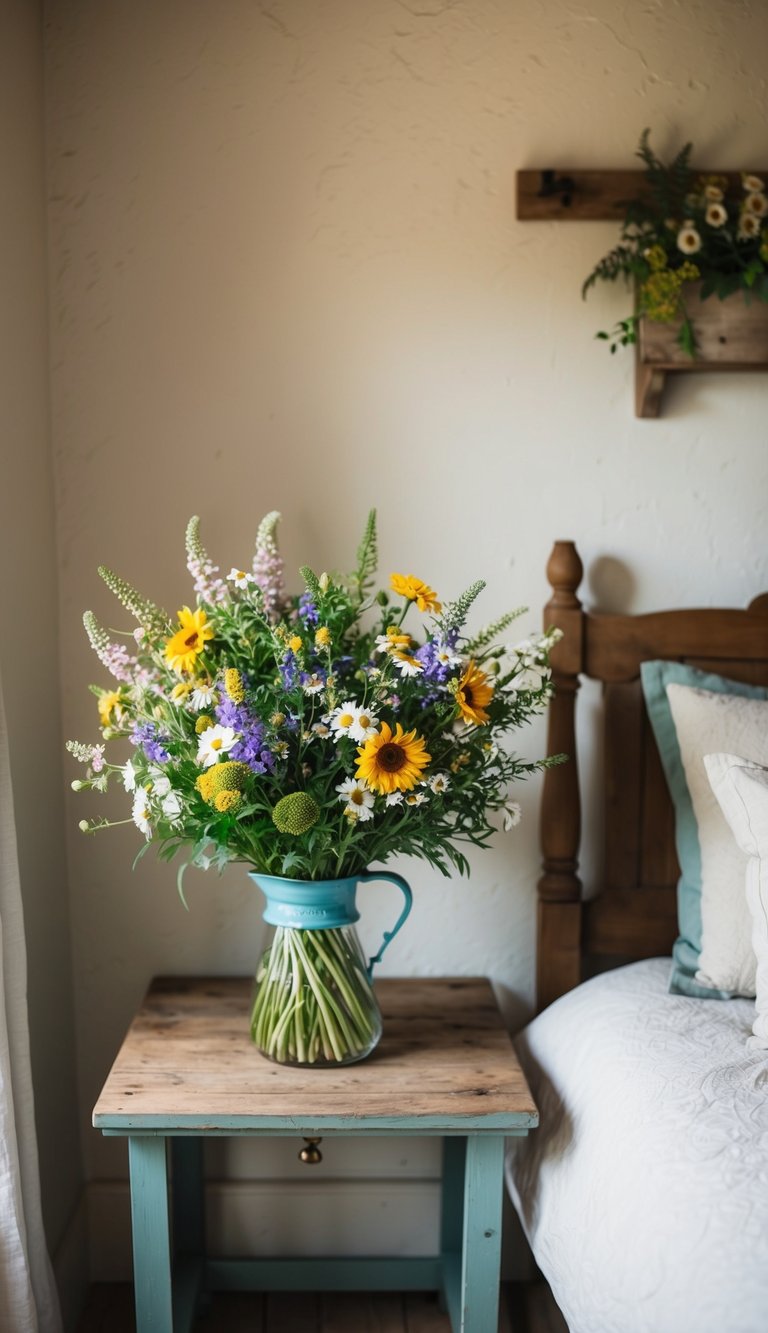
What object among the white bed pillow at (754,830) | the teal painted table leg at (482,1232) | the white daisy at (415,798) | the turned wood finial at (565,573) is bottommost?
the teal painted table leg at (482,1232)

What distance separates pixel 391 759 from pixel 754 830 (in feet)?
1.76

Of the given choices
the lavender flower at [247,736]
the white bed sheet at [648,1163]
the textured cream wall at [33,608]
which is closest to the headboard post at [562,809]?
the white bed sheet at [648,1163]

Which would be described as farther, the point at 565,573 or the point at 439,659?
the point at 565,573

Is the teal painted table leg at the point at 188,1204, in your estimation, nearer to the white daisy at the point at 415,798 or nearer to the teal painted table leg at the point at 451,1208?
the teal painted table leg at the point at 451,1208

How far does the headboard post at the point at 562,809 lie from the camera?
185cm

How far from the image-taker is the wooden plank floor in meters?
1.88

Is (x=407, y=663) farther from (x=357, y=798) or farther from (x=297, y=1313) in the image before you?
(x=297, y=1313)

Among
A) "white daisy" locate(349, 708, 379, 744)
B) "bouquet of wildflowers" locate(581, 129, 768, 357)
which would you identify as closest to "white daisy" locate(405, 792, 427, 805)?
"white daisy" locate(349, 708, 379, 744)

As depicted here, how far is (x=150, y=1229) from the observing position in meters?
1.49

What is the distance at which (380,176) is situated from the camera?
185 centimetres

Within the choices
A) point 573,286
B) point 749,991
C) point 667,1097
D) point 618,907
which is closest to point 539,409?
point 573,286

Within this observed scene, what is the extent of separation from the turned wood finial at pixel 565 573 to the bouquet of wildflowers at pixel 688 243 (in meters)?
0.36

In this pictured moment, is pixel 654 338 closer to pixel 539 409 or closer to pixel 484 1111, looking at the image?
pixel 539 409


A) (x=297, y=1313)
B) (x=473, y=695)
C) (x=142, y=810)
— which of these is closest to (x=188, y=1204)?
(x=297, y=1313)
